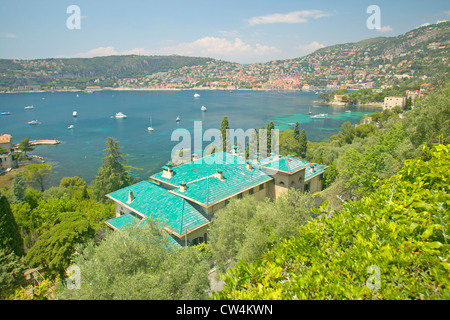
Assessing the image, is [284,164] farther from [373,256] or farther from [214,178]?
[373,256]

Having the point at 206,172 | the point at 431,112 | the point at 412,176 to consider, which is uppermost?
the point at 431,112

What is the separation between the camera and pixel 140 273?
20.2 feet

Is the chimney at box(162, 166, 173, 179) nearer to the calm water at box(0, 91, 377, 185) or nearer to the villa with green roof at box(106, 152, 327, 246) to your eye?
the villa with green roof at box(106, 152, 327, 246)

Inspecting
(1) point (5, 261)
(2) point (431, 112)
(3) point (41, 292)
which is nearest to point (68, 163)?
(1) point (5, 261)

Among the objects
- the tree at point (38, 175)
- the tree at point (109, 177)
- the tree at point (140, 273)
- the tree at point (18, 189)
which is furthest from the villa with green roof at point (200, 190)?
the tree at point (38, 175)

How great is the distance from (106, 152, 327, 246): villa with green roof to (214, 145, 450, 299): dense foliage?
28.3 feet

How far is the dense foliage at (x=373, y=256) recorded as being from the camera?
3275 mm

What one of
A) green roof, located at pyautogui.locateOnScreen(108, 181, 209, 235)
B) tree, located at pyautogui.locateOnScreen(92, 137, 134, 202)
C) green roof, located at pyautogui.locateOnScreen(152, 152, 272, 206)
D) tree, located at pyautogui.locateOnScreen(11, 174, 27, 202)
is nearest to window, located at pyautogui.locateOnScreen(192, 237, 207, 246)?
green roof, located at pyautogui.locateOnScreen(108, 181, 209, 235)

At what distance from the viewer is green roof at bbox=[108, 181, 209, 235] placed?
1362 cm

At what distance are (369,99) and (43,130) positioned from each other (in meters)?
120

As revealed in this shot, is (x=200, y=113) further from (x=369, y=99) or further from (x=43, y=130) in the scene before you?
(x=369, y=99)

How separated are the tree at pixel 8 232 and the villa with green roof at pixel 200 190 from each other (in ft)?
17.6

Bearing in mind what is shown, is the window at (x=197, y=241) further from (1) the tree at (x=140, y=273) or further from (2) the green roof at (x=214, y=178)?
(1) the tree at (x=140, y=273)
